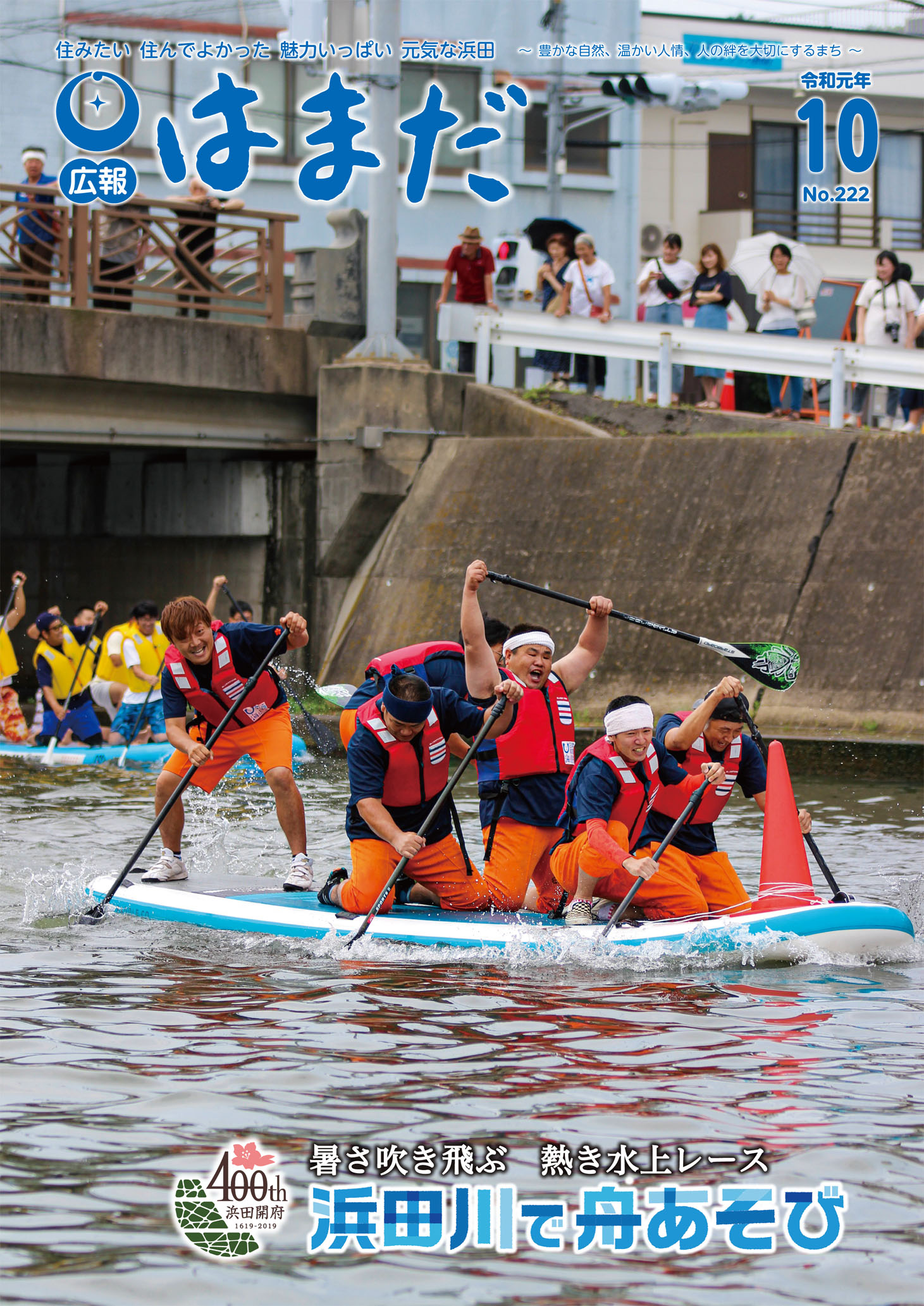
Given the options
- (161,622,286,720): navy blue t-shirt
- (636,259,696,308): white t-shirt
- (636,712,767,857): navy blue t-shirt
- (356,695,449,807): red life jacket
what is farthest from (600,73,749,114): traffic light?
(356,695,449,807): red life jacket

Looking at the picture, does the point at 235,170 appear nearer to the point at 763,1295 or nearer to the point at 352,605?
the point at 352,605

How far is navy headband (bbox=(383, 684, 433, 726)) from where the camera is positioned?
825cm

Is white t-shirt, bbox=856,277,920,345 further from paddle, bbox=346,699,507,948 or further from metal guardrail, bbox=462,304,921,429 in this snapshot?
paddle, bbox=346,699,507,948

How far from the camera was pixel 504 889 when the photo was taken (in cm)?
898

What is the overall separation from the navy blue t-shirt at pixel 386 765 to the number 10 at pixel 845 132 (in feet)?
38.6

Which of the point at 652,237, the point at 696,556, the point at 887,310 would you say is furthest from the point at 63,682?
the point at 652,237

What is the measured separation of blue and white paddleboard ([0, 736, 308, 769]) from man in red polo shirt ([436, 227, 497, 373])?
20.1 ft

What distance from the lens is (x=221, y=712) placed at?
32.9 feet

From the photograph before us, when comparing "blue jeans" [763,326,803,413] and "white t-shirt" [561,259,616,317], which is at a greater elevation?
"white t-shirt" [561,259,616,317]

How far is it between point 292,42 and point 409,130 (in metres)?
2.40

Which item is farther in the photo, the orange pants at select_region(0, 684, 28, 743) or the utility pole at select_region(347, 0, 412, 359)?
the utility pole at select_region(347, 0, 412, 359)

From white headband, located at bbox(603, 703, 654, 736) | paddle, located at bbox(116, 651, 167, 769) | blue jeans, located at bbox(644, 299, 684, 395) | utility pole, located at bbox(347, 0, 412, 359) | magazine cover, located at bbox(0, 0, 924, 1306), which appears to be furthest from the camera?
utility pole, located at bbox(347, 0, 412, 359)

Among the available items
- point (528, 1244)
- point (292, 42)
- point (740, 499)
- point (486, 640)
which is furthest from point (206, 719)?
point (292, 42)

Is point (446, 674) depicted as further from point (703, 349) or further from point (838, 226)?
point (838, 226)
